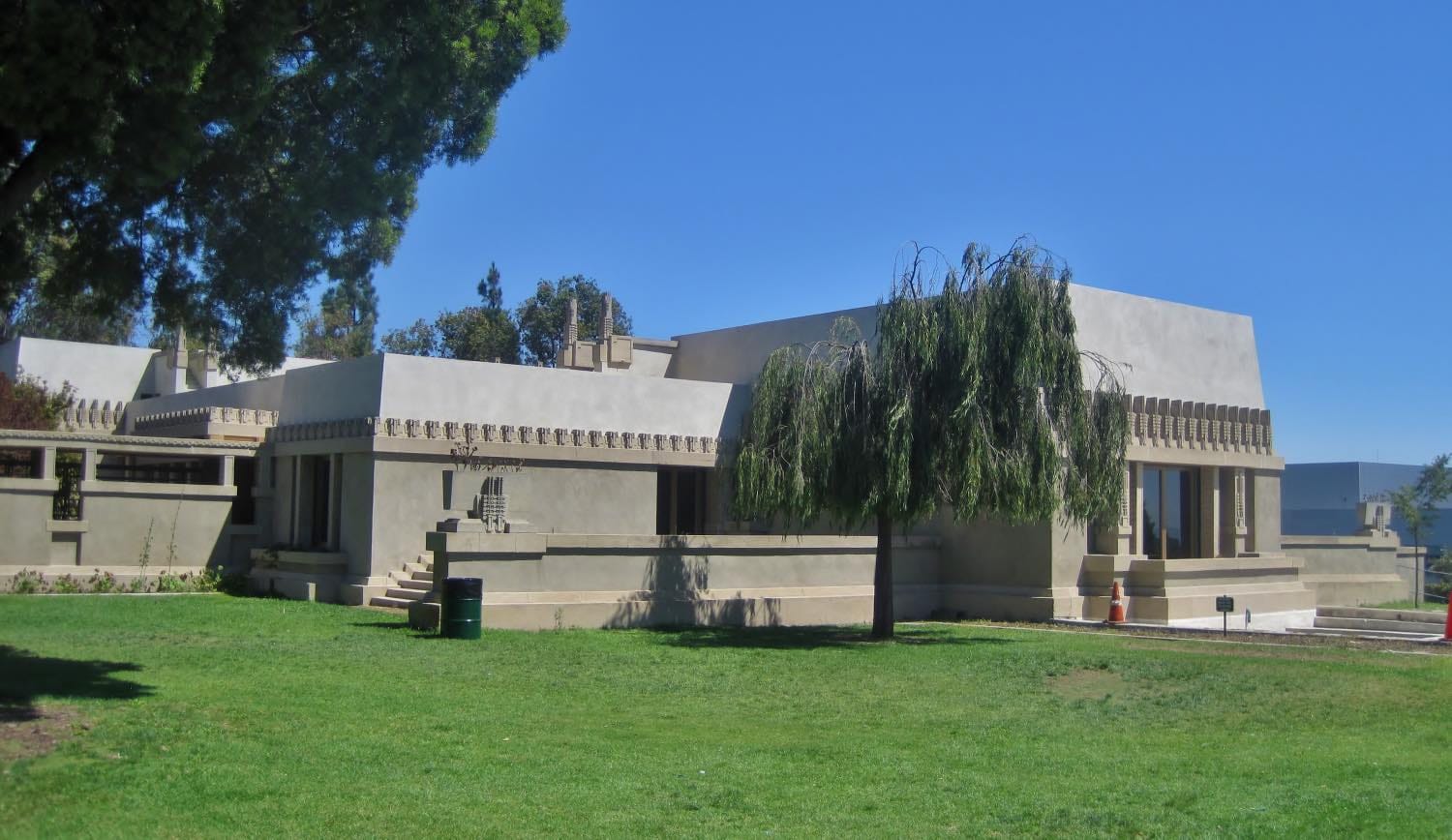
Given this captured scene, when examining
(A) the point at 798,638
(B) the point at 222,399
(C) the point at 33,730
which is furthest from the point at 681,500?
(C) the point at 33,730

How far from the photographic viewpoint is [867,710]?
1469 centimetres

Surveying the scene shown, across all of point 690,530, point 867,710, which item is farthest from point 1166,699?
point 690,530

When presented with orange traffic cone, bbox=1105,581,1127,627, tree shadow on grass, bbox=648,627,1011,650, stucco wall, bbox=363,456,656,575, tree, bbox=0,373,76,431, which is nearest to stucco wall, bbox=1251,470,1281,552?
orange traffic cone, bbox=1105,581,1127,627

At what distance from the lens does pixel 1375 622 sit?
30.0m

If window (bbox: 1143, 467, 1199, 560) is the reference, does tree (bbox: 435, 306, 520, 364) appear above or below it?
above

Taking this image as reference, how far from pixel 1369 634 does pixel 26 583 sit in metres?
26.4

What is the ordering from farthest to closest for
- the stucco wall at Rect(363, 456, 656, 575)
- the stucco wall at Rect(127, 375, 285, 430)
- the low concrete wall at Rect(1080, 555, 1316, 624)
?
the stucco wall at Rect(127, 375, 285, 430) < the low concrete wall at Rect(1080, 555, 1316, 624) < the stucco wall at Rect(363, 456, 656, 575)

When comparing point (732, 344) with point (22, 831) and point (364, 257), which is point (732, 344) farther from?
point (22, 831)

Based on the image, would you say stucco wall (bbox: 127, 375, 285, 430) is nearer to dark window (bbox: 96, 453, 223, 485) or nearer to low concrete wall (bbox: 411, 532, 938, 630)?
dark window (bbox: 96, 453, 223, 485)

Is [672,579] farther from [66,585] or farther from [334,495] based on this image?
[66,585]

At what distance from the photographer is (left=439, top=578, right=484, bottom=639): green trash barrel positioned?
20.1 metres

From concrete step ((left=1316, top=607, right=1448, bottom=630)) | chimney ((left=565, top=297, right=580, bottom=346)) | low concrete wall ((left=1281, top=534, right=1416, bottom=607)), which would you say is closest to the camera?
concrete step ((left=1316, top=607, right=1448, bottom=630))

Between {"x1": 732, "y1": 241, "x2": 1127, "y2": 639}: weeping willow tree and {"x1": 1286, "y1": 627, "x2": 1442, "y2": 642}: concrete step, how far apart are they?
6.57 m

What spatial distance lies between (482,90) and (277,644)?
28.1ft
